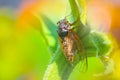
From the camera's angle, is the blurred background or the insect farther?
the blurred background

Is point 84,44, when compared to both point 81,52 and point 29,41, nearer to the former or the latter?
point 81,52

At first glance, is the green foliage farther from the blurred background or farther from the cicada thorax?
the blurred background

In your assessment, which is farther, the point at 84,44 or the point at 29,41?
the point at 29,41

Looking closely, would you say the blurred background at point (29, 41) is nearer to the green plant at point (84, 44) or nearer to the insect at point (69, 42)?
the insect at point (69, 42)

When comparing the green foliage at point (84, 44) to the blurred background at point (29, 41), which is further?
the blurred background at point (29, 41)

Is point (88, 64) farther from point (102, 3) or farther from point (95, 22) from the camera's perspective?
point (102, 3)

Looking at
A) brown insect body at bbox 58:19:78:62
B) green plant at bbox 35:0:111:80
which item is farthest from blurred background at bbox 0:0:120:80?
green plant at bbox 35:0:111:80

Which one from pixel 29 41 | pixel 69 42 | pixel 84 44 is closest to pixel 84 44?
pixel 84 44

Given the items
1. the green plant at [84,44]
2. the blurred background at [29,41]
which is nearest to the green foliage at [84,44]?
the green plant at [84,44]

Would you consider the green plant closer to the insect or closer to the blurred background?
the insect
